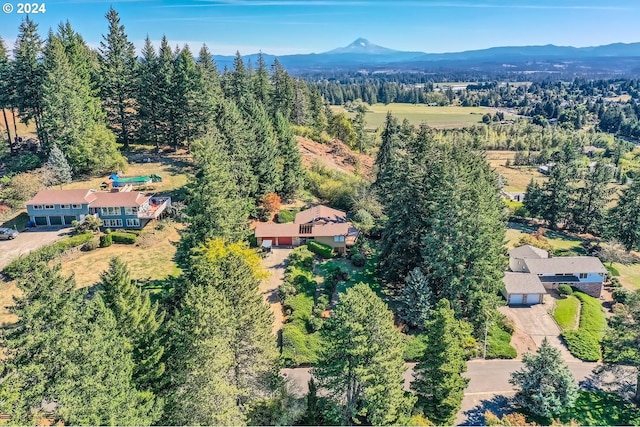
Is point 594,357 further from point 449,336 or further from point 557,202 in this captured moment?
→ point 557,202

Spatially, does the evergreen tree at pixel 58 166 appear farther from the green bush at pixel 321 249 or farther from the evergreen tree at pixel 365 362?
the evergreen tree at pixel 365 362

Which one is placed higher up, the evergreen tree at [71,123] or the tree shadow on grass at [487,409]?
the evergreen tree at [71,123]

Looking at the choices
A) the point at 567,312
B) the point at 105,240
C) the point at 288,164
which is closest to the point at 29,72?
the point at 105,240

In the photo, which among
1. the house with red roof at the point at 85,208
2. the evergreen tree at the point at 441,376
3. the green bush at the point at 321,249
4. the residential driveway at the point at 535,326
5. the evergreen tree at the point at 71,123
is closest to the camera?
the evergreen tree at the point at 441,376

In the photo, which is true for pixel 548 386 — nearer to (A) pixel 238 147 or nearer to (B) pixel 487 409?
(B) pixel 487 409

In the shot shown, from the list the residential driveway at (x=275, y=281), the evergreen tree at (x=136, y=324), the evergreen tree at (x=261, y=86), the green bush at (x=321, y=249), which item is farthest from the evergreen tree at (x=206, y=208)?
the evergreen tree at (x=261, y=86)

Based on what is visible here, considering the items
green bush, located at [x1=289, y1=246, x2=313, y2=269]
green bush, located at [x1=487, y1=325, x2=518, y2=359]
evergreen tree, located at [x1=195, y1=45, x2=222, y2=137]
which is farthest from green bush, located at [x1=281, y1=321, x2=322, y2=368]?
evergreen tree, located at [x1=195, y1=45, x2=222, y2=137]

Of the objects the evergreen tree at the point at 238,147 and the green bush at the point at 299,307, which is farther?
the evergreen tree at the point at 238,147
